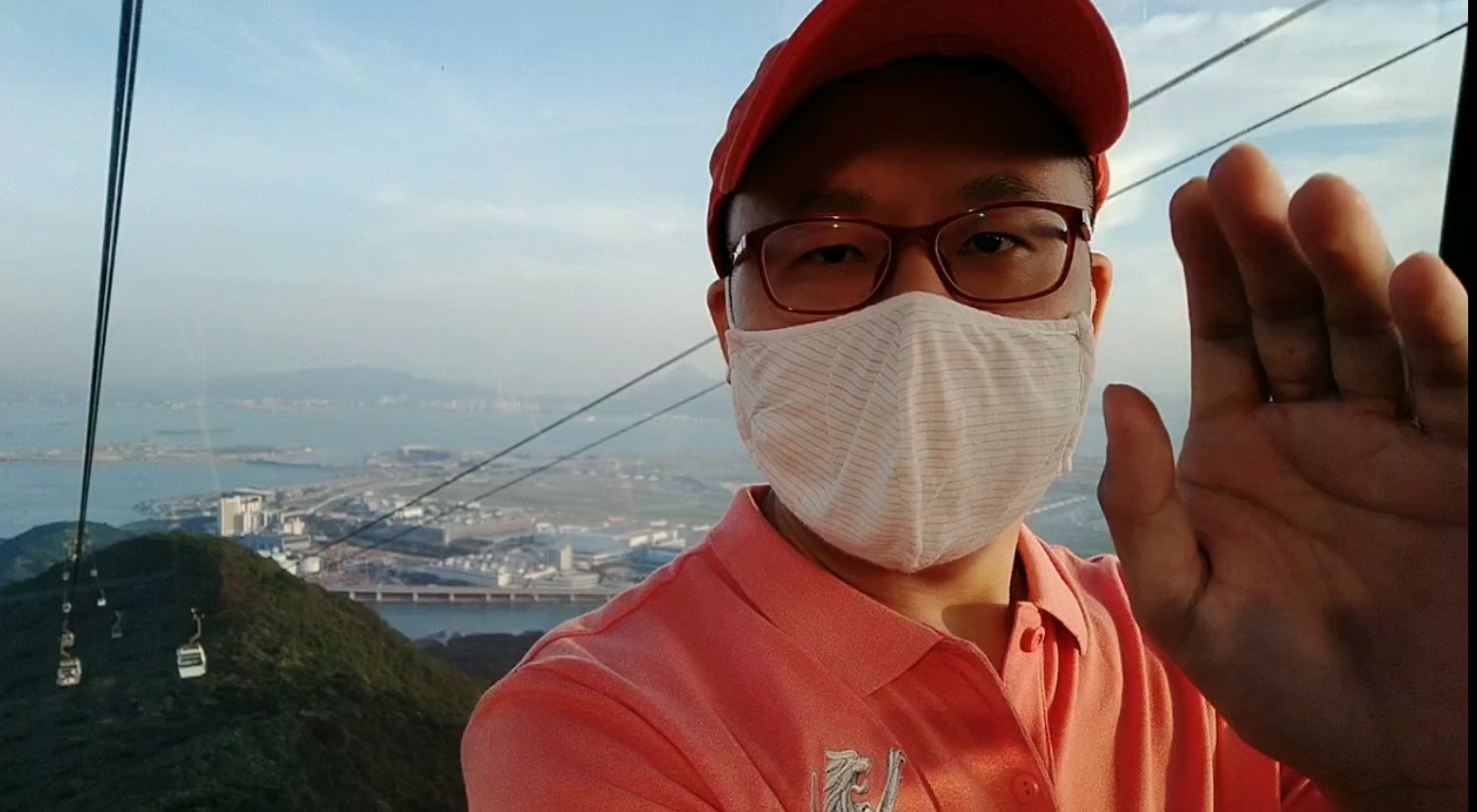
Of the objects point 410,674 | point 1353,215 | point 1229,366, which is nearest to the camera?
point 1353,215

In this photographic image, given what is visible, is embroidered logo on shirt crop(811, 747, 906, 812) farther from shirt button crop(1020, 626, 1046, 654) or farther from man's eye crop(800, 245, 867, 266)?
man's eye crop(800, 245, 867, 266)

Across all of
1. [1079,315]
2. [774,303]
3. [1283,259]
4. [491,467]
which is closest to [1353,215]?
[1283,259]

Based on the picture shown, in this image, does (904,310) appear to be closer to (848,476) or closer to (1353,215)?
(848,476)

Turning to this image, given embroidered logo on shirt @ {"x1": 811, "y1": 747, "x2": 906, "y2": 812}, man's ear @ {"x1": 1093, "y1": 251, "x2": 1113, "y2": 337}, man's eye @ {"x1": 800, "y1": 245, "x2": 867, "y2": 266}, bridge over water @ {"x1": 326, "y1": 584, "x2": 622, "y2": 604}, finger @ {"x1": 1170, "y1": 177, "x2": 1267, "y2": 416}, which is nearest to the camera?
finger @ {"x1": 1170, "y1": 177, "x2": 1267, "y2": 416}

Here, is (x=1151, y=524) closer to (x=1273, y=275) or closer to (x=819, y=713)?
(x=1273, y=275)

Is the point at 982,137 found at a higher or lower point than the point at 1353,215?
higher

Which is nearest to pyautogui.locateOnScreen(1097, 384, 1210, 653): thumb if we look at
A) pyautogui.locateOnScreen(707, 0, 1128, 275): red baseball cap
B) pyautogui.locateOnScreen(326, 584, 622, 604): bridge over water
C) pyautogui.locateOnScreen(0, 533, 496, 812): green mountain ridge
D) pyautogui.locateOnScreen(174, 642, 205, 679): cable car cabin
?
pyautogui.locateOnScreen(707, 0, 1128, 275): red baseball cap

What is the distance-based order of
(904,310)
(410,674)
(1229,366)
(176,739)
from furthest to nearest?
(410,674), (176,739), (904,310), (1229,366)

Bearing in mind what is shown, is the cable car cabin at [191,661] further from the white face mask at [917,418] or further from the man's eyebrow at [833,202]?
the man's eyebrow at [833,202]
